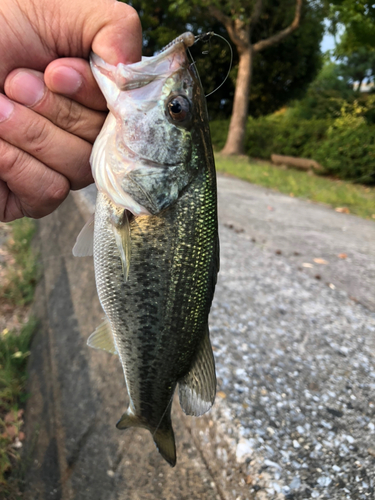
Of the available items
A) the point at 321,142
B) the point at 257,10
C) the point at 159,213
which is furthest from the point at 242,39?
the point at 159,213

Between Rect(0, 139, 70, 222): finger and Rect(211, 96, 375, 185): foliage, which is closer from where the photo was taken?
Rect(0, 139, 70, 222): finger

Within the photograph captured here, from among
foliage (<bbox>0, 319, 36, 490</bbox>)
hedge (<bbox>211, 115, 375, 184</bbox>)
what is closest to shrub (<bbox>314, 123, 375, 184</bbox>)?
hedge (<bbox>211, 115, 375, 184</bbox>)

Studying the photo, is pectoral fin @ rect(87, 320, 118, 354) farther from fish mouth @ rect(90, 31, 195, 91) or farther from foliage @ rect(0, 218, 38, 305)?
foliage @ rect(0, 218, 38, 305)

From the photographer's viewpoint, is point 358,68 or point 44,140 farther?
point 358,68

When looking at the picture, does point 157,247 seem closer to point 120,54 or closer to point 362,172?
point 120,54

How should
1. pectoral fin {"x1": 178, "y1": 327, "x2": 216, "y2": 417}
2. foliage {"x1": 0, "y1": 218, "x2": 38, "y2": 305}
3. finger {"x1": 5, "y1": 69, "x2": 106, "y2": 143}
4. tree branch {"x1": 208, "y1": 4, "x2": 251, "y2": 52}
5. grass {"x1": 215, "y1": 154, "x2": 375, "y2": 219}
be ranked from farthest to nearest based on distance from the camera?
tree branch {"x1": 208, "y1": 4, "x2": 251, "y2": 52}, grass {"x1": 215, "y1": 154, "x2": 375, "y2": 219}, foliage {"x1": 0, "y1": 218, "x2": 38, "y2": 305}, pectoral fin {"x1": 178, "y1": 327, "x2": 216, "y2": 417}, finger {"x1": 5, "y1": 69, "x2": 106, "y2": 143}

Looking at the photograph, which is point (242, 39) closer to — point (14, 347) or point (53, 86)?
point (14, 347)
